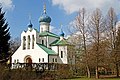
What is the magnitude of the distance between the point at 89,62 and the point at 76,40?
4.05 metres

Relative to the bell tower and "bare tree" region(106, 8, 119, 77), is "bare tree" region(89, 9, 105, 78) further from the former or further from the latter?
the bell tower

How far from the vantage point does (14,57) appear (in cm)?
5734

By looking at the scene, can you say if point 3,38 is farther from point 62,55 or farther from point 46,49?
point 62,55

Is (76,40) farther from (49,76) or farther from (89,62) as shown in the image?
(49,76)

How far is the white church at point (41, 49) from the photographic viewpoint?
177ft

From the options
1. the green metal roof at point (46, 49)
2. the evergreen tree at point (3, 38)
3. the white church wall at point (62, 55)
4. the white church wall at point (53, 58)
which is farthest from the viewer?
the white church wall at point (62, 55)

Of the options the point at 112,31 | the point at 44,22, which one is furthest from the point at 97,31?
the point at 44,22

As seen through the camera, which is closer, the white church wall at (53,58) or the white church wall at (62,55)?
the white church wall at (53,58)

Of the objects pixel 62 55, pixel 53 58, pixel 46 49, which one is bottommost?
pixel 53 58

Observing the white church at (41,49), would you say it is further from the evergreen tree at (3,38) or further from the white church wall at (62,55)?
the evergreen tree at (3,38)

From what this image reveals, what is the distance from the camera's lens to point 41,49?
177ft

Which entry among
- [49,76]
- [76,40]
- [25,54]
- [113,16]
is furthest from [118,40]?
[25,54]

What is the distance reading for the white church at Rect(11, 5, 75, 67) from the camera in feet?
177

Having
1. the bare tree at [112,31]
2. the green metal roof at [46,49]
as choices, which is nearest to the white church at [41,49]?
the green metal roof at [46,49]
